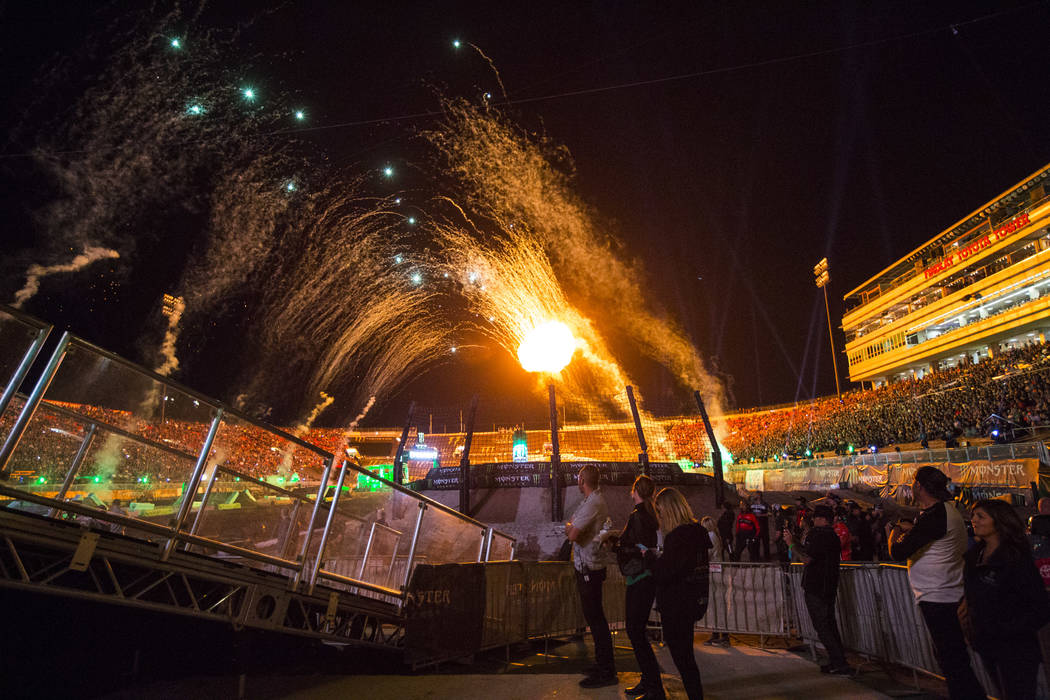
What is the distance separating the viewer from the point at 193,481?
4.18 metres

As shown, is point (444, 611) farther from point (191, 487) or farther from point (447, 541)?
point (447, 541)

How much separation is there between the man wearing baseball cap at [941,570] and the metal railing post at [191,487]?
16.9 feet

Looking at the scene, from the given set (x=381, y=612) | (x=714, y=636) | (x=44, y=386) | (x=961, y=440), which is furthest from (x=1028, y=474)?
(x=44, y=386)

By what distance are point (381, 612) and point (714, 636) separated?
532 centimetres

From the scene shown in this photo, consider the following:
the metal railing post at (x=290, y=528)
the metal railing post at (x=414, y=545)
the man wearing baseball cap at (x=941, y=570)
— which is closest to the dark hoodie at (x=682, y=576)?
the man wearing baseball cap at (x=941, y=570)

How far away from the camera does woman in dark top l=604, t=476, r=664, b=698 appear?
178 inches

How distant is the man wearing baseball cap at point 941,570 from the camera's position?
390cm

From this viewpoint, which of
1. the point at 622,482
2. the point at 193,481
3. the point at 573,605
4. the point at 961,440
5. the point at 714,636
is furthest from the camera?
the point at 961,440

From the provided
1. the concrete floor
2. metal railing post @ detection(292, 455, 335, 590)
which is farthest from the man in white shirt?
metal railing post @ detection(292, 455, 335, 590)

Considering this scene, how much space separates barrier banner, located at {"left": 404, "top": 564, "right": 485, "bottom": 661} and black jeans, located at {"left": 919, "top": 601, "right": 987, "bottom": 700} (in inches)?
164

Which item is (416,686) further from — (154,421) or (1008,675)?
(1008,675)

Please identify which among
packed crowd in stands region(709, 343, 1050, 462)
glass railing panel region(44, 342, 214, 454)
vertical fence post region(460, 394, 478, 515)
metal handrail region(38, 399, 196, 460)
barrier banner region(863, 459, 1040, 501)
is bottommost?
metal handrail region(38, 399, 196, 460)

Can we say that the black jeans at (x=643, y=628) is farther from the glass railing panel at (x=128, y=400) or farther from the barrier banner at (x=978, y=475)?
the barrier banner at (x=978, y=475)

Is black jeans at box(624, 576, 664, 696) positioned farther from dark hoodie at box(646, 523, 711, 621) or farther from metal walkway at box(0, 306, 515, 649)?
metal walkway at box(0, 306, 515, 649)
